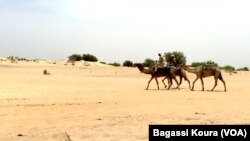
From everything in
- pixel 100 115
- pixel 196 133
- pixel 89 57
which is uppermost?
pixel 89 57

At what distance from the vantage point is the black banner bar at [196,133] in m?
8.94

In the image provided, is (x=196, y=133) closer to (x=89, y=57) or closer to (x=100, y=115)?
(x=100, y=115)

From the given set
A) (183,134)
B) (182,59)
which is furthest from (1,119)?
(182,59)

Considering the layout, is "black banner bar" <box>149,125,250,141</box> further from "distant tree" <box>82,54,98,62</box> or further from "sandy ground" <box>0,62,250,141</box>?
"distant tree" <box>82,54,98,62</box>

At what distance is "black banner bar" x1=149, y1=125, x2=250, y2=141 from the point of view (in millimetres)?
8938

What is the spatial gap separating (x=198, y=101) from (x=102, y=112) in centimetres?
548

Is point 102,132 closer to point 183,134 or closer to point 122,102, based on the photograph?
point 183,134

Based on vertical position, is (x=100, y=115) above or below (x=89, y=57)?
below

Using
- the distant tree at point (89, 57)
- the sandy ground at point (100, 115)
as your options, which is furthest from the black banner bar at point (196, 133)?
the distant tree at point (89, 57)

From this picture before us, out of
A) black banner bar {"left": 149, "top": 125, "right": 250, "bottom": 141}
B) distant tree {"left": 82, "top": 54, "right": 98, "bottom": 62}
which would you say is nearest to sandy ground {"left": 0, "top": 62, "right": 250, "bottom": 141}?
black banner bar {"left": 149, "top": 125, "right": 250, "bottom": 141}

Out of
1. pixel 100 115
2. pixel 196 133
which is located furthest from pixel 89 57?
pixel 196 133

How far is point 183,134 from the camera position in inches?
353

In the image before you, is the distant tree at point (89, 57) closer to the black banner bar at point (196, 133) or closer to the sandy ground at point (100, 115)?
the sandy ground at point (100, 115)

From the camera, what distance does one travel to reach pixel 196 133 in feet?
29.6
